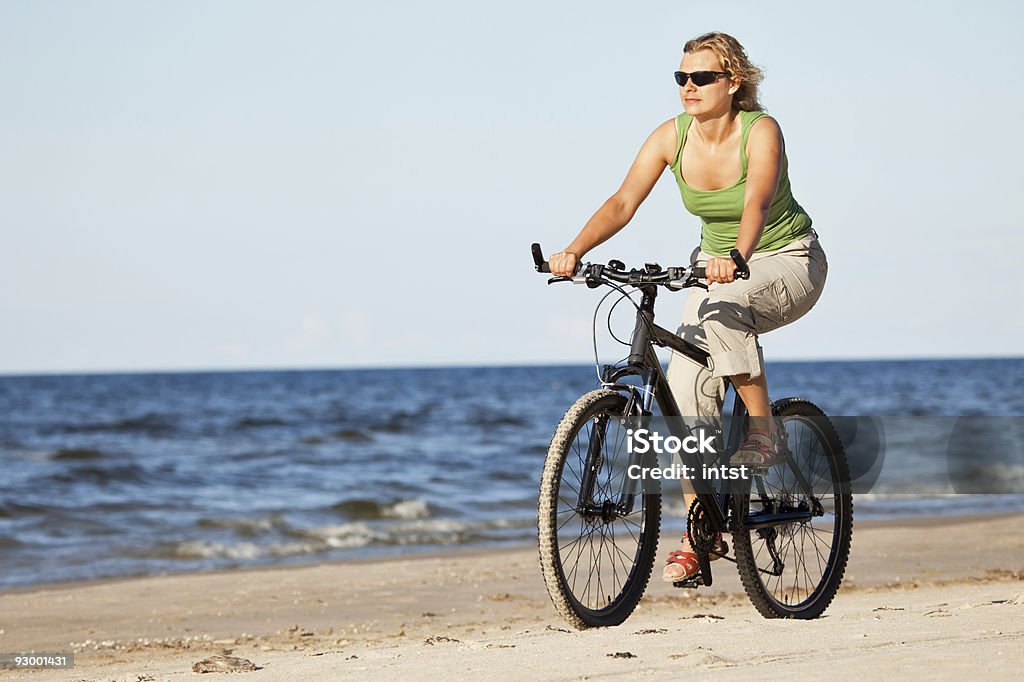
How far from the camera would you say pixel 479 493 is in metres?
15.3

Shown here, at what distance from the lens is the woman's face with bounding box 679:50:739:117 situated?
4246 millimetres

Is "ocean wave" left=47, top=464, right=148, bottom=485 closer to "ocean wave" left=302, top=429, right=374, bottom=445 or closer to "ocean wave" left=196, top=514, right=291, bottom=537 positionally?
"ocean wave" left=196, top=514, right=291, bottom=537

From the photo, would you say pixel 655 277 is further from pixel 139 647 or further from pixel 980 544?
pixel 980 544

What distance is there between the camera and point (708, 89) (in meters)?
4.25

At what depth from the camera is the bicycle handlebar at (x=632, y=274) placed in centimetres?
396

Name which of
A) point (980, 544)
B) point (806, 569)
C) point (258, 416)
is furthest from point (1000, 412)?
point (806, 569)


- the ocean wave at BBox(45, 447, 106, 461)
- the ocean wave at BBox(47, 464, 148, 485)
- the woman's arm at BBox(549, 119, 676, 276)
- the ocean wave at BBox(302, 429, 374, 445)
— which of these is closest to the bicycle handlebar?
the woman's arm at BBox(549, 119, 676, 276)

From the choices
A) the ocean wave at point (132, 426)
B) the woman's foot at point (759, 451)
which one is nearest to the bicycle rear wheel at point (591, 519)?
the woman's foot at point (759, 451)

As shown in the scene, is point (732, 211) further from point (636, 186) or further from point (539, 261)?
point (539, 261)

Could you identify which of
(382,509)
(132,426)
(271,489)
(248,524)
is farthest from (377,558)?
(132,426)

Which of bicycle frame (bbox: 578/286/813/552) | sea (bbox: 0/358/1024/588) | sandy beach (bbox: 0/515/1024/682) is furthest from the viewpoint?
Answer: sea (bbox: 0/358/1024/588)

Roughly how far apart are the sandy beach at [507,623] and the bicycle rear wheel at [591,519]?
14 centimetres

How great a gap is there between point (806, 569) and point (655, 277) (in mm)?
1794

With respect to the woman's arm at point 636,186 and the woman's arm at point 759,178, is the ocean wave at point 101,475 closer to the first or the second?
the woman's arm at point 636,186
